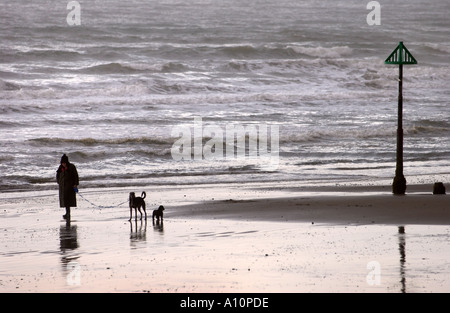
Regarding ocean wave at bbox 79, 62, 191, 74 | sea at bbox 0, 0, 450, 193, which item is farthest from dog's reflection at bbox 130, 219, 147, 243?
ocean wave at bbox 79, 62, 191, 74

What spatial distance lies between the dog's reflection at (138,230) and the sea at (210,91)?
649 centimetres

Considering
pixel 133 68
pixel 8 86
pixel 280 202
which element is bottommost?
pixel 280 202

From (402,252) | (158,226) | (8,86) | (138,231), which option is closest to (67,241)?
(138,231)

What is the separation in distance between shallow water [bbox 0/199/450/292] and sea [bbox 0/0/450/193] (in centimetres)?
721

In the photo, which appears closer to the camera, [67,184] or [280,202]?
[67,184]

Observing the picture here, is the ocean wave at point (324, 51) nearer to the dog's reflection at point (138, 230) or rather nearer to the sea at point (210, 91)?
the sea at point (210, 91)

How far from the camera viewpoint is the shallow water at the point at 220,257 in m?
10.7

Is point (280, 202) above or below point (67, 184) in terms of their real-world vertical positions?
below

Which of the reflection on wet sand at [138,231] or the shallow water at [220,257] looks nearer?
the shallow water at [220,257]

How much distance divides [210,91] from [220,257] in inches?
1344

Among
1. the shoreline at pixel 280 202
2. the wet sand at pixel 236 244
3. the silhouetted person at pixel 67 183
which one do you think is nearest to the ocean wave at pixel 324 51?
the shoreline at pixel 280 202

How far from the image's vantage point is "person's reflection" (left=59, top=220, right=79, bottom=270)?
1268cm

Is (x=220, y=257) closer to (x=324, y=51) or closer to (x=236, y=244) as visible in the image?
(x=236, y=244)

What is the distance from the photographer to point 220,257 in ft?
40.5
